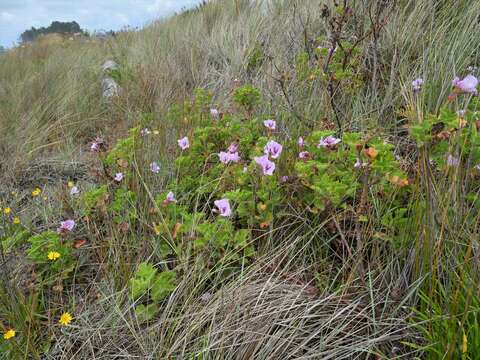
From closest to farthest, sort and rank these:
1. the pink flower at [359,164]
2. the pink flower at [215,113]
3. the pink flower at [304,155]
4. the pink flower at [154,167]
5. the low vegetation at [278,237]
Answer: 1. the low vegetation at [278,237]
2. the pink flower at [359,164]
3. the pink flower at [304,155]
4. the pink flower at [154,167]
5. the pink flower at [215,113]

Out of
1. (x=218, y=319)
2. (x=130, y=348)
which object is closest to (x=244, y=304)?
(x=218, y=319)

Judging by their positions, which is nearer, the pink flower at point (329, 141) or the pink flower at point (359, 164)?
the pink flower at point (359, 164)

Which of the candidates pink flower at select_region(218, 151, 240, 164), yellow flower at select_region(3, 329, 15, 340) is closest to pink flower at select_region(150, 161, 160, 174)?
pink flower at select_region(218, 151, 240, 164)

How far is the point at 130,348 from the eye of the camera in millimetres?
1495

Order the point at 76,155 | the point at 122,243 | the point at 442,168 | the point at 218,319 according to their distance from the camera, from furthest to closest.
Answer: the point at 76,155 → the point at 122,243 → the point at 442,168 → the point at 218,319

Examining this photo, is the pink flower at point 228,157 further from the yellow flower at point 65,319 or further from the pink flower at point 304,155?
the yellow flower at point 65,319

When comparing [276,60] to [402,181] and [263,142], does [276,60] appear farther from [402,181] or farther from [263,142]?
[402,181]

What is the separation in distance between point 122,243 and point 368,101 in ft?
5.71

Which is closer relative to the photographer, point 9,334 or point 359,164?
point 9,334

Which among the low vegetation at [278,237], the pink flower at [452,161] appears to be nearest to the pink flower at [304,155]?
the low vegetation at [278,237]

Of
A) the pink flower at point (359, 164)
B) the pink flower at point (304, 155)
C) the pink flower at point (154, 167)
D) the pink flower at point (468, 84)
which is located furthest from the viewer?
the pink flower at point (154, 167)

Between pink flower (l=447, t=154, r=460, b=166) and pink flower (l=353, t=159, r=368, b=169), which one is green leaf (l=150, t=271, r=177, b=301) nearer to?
pink flower (l=353, t=159, r=368, b=169)

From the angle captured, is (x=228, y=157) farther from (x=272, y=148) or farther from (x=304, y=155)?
(x=304, y=155)

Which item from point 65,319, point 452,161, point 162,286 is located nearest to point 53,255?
point 65,319
